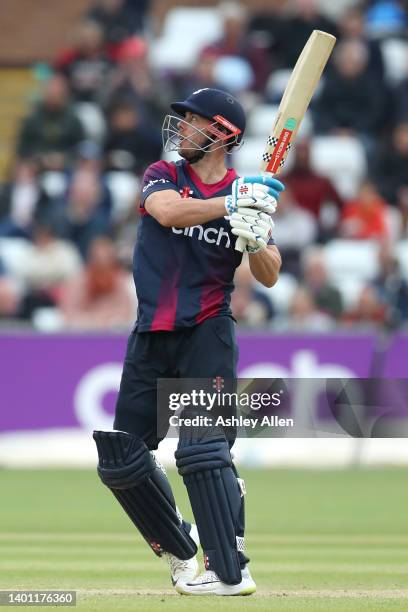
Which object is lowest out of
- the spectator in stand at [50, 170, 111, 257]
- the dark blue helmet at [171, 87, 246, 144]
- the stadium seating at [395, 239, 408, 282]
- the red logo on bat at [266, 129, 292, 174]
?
the stadium seating at [395, 239, 408, 282]

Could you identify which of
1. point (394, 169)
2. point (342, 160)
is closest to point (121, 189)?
point (342, 160)

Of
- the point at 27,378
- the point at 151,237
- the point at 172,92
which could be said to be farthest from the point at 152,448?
the point at 172,92

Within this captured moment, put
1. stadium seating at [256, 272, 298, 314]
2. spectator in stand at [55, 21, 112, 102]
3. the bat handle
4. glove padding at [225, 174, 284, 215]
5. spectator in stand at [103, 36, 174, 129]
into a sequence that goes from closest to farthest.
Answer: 1. glove padding at [225, 174, 284, 215]
2. the bat handle
3. stadium seating at [256, 272, 298, 314]
4. spectator in stand at [103, 36, 174, 129]
5. spectator in stand at [55, 21, 112, 102]

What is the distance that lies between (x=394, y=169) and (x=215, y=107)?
9.40 m

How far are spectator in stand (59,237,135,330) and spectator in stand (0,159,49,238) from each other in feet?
4.28

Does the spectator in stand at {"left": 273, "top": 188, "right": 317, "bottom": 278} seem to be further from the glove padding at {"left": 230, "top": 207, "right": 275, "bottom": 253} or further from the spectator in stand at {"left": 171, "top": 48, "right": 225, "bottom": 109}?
the glove padding at {"left": 230, "top": 207, "right": 275, "bottom": 253}

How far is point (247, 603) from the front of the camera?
5.90m

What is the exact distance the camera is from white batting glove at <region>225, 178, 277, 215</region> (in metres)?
6.06

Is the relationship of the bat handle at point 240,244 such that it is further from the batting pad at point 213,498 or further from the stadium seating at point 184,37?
the stadium seating at point 184,37

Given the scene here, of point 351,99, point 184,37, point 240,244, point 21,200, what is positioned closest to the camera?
point 240,244

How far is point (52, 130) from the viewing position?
16016 millimetres
